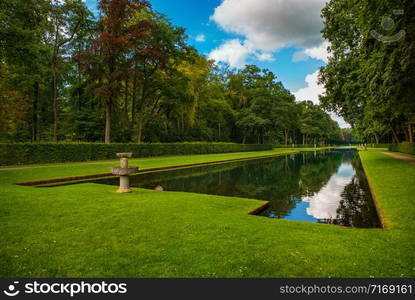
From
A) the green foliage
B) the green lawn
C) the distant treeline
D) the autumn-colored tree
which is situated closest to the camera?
the green lawn

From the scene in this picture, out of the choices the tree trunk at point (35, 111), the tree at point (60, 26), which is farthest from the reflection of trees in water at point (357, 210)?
the tree trunk at point (35, 111)

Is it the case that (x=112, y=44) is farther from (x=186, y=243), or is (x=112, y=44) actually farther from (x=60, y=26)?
(x=186, y=243)

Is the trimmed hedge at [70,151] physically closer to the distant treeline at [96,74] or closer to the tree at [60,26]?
the distant treeline at [96,74]

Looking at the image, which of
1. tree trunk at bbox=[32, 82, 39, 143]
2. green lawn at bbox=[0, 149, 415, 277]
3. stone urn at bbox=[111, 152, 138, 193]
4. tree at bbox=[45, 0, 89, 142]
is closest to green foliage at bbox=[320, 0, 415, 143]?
green lawn at bbox=[0, 149, 415, 277]

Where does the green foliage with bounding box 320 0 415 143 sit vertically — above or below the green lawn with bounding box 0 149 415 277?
above

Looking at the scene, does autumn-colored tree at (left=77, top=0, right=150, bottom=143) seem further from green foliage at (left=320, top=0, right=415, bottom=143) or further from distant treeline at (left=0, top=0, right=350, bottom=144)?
green foliage at (left=320, top=0, right=415, bottom=143)

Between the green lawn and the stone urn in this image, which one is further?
the stone urn

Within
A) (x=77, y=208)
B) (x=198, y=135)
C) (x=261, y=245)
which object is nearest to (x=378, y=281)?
(x=261, y=245)

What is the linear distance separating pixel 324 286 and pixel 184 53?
1320 inches

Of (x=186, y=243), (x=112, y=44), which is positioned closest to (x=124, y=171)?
(x=186, y=243)

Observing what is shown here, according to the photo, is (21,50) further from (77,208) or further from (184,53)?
(77,208)

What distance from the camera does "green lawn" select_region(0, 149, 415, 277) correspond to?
3.15 m

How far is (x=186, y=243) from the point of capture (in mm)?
4027

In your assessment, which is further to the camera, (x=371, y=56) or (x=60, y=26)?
(x=60, y=26)
